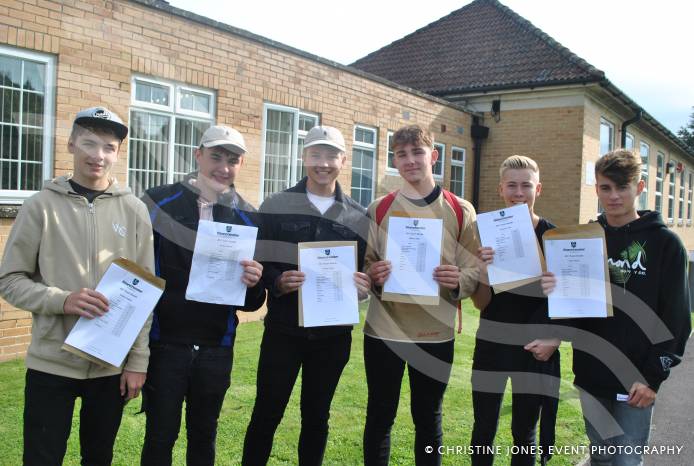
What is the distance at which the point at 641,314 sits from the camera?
8.63 feet

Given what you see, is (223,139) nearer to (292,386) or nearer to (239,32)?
(292,386)

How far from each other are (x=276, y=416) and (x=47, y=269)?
55.6 inches

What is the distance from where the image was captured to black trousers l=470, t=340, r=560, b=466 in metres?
2.90

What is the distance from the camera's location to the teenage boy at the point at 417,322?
9.71ft

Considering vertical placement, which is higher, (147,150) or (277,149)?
(277,149)

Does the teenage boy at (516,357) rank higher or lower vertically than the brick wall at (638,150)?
lower

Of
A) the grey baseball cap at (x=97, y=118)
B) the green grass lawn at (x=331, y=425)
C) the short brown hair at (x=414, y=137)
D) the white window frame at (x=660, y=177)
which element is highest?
the white window frame at (x=660, y=177)

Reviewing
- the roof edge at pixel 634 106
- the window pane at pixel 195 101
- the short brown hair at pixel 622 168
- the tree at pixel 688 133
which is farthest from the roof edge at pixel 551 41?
the tree at pixel 688 133

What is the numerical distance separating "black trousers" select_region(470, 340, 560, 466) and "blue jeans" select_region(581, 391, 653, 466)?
0.84 ft

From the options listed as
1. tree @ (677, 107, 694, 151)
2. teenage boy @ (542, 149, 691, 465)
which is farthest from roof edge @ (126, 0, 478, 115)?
tree @ (677, 107, 694, 151)

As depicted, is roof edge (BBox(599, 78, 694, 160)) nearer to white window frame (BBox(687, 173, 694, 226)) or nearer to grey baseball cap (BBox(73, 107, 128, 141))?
white window frame (BBox(687, 173, 694, 226))

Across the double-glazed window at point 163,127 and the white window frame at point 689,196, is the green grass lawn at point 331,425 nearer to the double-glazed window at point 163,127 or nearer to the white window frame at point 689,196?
the double-glazed window at point 163,127

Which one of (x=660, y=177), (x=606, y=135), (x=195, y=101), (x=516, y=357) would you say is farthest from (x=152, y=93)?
(x=660, y=177)

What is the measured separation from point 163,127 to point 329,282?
16.6 ft
